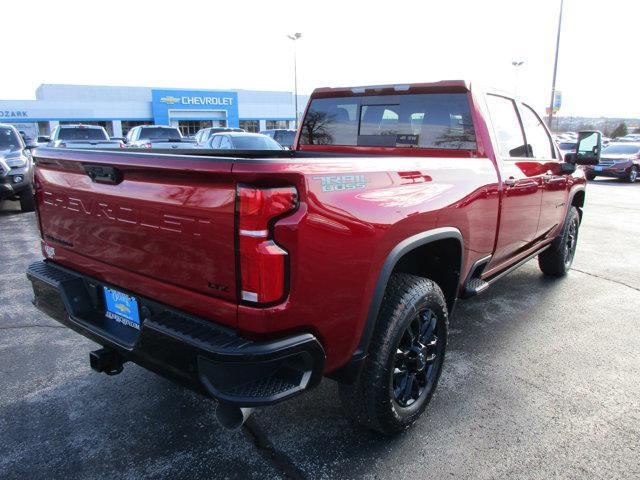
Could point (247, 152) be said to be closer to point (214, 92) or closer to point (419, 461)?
point (419, 461)

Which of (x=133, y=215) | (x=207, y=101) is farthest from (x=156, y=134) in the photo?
(x=207, y=101)

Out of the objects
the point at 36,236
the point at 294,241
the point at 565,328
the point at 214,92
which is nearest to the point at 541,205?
the point at 565,328

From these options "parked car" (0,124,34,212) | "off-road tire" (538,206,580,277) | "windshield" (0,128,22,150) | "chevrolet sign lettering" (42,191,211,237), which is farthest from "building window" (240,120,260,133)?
"chevrolet sign lettering" (42,191,211,237)

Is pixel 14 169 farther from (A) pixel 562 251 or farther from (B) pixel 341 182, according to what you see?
(A) pixel 562 251

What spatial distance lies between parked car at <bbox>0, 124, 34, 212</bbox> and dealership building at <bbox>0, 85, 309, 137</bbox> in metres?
50.4

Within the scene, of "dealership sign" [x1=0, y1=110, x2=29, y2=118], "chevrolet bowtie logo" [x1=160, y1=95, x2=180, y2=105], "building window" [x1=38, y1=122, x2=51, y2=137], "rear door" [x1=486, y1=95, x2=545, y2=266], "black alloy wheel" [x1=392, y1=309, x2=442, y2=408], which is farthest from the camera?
"chevrolet bowtie logo" [x1=160, y1=95, x2=180, y2=105]

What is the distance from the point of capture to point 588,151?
4.80 metres

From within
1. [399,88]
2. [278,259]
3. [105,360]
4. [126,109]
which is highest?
[126,109]

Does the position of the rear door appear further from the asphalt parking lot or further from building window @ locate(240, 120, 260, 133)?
building window @ locate(240, 120, 260, 133)

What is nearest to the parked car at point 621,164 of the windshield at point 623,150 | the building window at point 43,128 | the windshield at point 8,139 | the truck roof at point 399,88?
the windshield at point 623,150

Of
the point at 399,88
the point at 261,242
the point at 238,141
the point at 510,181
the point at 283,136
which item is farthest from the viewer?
the point at 283,136

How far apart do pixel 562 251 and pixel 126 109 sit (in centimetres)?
6072

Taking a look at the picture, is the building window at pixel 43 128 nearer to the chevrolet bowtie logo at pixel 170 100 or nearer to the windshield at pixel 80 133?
the chevrolet bowtie logo at pixel 170 100

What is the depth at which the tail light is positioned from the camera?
5.75ft
